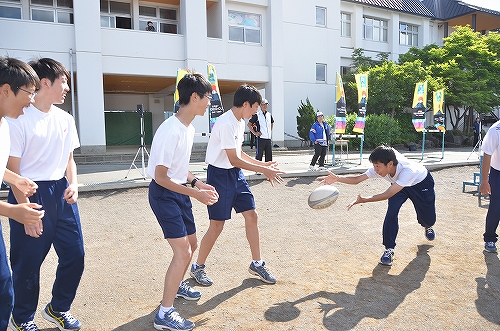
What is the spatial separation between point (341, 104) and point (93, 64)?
10.6 metres

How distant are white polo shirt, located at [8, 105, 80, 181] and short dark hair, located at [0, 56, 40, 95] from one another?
60cm

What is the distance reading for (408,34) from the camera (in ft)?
105

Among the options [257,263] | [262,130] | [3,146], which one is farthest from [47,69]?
[262,130]

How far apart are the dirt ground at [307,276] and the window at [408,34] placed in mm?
27827

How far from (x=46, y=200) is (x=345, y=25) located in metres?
28.8

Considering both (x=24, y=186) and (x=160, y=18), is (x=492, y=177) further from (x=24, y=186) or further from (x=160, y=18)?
(x=160, y=18)

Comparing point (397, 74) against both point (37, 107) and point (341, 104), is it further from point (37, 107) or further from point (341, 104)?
point (37, 107)

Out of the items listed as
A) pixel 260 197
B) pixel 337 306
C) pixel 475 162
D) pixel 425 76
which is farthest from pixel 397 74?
pixel 337 306

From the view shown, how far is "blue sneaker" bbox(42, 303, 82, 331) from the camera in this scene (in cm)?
314

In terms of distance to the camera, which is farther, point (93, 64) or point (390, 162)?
point (93, 64)

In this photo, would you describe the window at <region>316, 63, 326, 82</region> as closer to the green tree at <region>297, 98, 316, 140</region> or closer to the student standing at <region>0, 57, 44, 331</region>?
the green tree at <region>297, 98, 316, 140</region>

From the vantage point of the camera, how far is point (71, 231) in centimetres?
308

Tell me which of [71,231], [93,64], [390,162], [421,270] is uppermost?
[93,64]

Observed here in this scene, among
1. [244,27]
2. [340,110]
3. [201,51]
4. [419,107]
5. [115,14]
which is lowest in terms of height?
[340,110]
